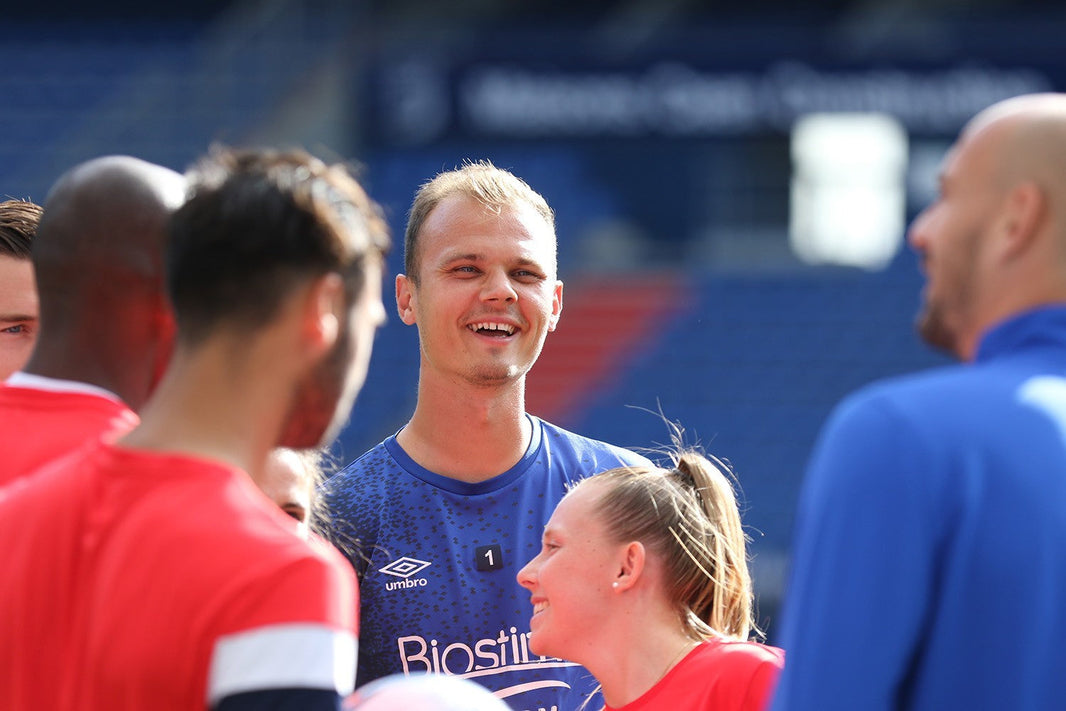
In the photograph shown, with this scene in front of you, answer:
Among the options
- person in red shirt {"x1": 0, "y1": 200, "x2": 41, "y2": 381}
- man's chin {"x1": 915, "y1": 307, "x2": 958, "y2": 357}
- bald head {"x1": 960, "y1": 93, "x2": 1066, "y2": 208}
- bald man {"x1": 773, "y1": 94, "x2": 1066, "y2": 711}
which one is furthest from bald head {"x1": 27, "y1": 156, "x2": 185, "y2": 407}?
person in red shirt {"x1": 0, "y1": 200, "x2": 41, "y2": 381}

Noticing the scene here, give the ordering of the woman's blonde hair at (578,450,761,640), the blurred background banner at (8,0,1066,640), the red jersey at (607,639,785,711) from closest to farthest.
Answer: the red jersey at (607,639,785,711), the woman's blonde hair at (578,450,761,640), the blurred background banner at (8,0,1066,640)

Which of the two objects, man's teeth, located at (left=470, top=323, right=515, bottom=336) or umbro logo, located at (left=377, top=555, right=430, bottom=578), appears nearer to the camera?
umbro logo, located at (left=377, top=555, right=430, bottom=578)

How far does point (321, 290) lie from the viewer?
176 cm

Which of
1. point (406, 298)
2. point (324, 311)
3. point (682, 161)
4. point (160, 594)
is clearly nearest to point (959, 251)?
point (324, 311)

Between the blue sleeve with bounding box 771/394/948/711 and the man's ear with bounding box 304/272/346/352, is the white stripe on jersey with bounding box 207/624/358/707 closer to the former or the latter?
the man's ear with bounding box 304/272/346/352

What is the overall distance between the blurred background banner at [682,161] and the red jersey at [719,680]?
9.42 meters

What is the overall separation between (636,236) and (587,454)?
9.24m

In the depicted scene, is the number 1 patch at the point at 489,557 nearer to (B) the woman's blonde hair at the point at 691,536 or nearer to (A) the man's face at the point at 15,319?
(B) the woman's blonde hair at the point at 691,536

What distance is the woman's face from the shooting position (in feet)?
9.84

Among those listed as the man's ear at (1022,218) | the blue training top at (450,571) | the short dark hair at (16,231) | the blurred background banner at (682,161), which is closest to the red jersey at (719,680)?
the blue training top at (450,571)

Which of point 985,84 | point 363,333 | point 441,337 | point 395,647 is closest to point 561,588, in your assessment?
point 395,647

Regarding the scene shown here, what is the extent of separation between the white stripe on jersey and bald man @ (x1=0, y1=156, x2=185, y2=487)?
49 cm

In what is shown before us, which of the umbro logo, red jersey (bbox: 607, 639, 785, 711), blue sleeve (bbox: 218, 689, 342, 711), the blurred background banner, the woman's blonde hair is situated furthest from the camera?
the blurred background banner

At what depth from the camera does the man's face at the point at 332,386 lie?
5.83 ft
